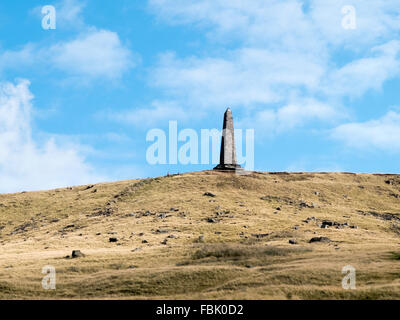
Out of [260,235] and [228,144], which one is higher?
[228,144]

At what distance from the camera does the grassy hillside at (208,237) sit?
3675 cm

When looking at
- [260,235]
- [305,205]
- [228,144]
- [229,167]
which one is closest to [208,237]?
[260,235]

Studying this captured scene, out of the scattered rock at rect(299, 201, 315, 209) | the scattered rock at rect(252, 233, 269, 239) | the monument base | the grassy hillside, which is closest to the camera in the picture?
the grassy hillside

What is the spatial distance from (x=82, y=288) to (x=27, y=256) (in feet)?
61.3

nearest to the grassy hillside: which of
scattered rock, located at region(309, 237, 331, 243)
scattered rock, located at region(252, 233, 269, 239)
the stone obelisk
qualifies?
scattered rock, located at region(252, 233, 269, 239)

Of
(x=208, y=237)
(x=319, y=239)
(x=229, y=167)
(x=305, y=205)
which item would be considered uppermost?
(x=229, y=167)

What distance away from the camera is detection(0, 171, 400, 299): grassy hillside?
36750 millimetres

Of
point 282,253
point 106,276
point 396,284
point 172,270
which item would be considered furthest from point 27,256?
point 396,284

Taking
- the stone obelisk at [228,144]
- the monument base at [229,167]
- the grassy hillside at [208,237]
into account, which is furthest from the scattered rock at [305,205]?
the stone obelisk at [228,144]

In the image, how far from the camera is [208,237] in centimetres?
5862

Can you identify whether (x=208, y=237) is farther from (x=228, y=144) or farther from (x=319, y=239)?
(x=228, y=144)

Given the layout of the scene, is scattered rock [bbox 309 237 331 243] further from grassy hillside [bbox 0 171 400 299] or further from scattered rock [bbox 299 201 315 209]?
scattered rock [bbox 299 201 315 209]
